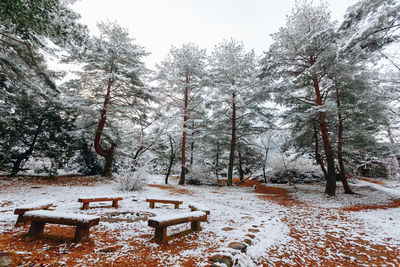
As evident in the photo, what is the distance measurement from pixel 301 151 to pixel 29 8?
13793mm

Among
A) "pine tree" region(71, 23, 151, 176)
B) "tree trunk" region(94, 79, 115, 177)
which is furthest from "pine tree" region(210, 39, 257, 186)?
"tree trunk" region(94, 79, 115, 177)

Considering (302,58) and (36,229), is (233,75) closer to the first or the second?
(302,58)

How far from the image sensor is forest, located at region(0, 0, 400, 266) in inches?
216

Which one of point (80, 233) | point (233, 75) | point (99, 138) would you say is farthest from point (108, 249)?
point (233, 75)

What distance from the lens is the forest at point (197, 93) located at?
5492 mm

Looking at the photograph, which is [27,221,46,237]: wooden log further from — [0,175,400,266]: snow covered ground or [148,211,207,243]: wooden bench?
[148,211,207,243]: wooden bench

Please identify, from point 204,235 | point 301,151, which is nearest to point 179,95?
point 301,151

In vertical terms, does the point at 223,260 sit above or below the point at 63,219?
below

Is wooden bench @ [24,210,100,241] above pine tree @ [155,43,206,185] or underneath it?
underneath

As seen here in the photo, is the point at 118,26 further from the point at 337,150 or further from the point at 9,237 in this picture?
the point at 337,150

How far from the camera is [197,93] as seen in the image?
14.9 meters

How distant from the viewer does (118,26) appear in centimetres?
1273

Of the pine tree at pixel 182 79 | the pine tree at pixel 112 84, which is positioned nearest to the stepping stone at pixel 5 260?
the pine tree at pixel 112 84

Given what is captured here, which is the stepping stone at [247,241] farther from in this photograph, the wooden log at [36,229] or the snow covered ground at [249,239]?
the wooden log at [36,229]
